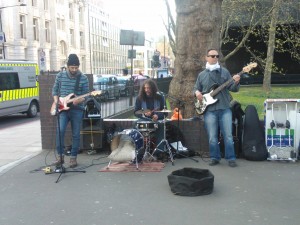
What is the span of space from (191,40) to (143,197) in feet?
14.6

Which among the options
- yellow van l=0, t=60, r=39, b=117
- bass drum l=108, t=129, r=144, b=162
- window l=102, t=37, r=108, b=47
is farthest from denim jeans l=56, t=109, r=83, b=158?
window l=102, t=37, r=108, b=47

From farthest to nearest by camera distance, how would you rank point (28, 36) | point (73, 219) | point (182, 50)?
point (28, 36), point (182, 50), point (73, 219)

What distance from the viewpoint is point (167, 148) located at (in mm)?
7250

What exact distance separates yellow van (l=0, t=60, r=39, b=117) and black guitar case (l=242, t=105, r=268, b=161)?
470 inches

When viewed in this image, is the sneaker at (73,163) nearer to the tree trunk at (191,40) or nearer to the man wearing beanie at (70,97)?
the man wearing beanie at (70,97)

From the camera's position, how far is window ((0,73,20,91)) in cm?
1634

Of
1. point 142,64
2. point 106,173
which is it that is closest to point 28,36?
point 106,173

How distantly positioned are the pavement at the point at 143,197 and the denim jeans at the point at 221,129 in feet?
0.83

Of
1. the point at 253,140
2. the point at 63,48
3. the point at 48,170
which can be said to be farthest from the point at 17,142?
the point at 63,48

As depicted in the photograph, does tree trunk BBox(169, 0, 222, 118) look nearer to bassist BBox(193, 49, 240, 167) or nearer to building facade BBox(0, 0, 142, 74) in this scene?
bassist BBox(193, 49, 240, 167)

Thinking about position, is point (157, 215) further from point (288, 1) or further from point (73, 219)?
point (288, 1)

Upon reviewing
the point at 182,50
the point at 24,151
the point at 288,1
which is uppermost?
the point at 288,1

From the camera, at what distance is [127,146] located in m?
6.64

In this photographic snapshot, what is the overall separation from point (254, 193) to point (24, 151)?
598cm
